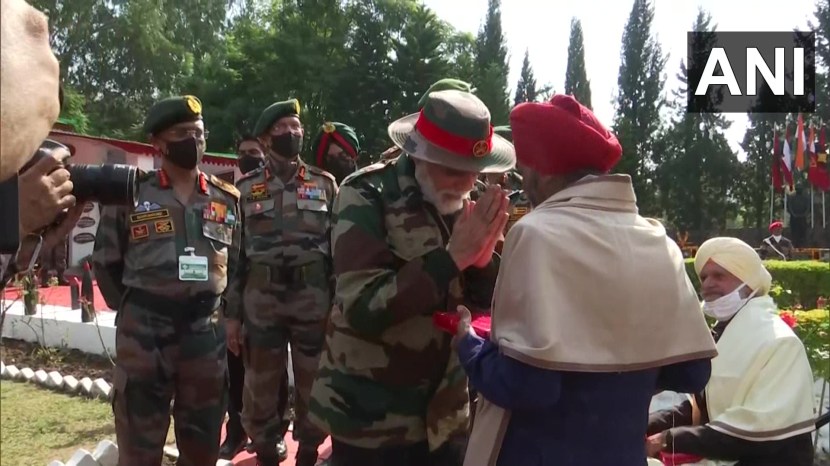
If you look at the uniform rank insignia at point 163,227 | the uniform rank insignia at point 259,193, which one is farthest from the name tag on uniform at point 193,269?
the uniform rank insignia at point 259,193

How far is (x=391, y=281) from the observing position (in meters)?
1.98

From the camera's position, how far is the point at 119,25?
24.0 m

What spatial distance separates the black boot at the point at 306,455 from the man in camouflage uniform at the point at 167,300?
783 millimetres

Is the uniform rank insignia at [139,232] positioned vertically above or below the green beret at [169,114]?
below

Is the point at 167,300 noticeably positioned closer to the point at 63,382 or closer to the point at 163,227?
the point at 163,227

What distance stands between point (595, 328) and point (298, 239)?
263cm

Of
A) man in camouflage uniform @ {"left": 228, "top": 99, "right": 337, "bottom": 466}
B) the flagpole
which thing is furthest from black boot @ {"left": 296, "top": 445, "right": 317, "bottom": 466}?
the flagpole

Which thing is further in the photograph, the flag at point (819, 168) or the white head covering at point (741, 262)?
the flag at point (819, 168)

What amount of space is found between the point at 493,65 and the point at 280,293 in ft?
97.9

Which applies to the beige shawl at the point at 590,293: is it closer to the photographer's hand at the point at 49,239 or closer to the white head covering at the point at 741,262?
the photographer's hand at the point at 49,239

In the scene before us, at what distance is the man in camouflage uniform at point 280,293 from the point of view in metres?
4.10

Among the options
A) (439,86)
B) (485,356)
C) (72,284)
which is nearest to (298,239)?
(439,86)

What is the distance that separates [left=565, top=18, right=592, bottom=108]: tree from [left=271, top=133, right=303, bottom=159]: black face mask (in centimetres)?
4439

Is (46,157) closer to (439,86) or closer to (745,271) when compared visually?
(439,86)
